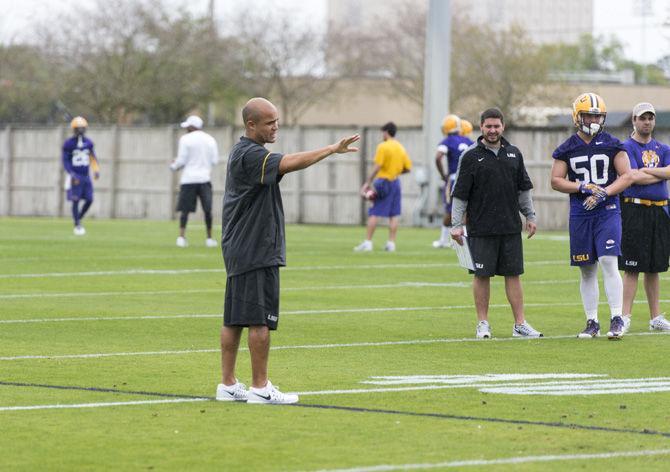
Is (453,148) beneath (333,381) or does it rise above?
above

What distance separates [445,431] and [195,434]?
135 cm

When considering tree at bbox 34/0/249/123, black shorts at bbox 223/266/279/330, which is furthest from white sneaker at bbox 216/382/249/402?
tree at bbox 34/0/249/123

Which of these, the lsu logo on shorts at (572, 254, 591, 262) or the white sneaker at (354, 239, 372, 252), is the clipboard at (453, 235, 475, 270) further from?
the white sneaker at (354, 239, 372, 252)

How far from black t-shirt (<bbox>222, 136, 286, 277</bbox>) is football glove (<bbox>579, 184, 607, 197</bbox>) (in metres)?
4.11

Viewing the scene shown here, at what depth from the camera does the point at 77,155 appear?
30.8 m

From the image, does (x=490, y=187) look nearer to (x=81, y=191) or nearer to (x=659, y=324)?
(x=659, y=324)

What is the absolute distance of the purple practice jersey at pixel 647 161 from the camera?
45.4 ft

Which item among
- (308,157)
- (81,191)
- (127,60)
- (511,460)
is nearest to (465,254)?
(308,157)

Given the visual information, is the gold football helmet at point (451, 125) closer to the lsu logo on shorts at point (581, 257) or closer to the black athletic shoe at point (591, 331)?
the lsu logo on shorts at point (581, 257)

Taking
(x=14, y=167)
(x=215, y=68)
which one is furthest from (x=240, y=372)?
(x=215, y=68)

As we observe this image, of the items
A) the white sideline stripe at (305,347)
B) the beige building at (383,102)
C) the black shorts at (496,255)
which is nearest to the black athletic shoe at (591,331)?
the white sideline stripe at (305,347)

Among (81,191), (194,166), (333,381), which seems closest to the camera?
(333,381)

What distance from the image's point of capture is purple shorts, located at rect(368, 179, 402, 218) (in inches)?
1037

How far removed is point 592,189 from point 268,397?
4417 millimetres
